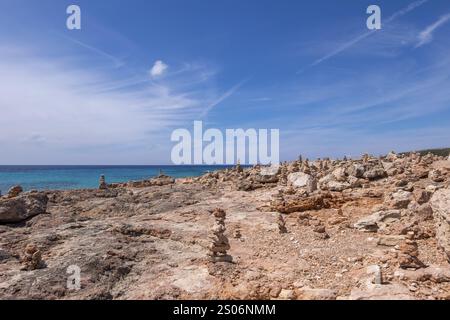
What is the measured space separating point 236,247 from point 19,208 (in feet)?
32.9

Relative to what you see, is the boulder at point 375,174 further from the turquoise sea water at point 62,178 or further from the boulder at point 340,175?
the turquoise sea water at point 62,178

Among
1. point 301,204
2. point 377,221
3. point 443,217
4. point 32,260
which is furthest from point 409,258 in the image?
point 32,260

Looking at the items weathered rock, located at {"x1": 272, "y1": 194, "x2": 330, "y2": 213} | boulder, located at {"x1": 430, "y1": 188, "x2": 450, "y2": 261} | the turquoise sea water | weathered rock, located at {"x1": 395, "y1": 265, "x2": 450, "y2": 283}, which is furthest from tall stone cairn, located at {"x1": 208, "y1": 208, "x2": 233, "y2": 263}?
the turquoise sea water

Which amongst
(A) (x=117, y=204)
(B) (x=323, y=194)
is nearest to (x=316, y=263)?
(B) (x=323, y=194)

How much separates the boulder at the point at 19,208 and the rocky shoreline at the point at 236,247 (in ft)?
0.15

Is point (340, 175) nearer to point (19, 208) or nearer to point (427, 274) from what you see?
point (427, 274)

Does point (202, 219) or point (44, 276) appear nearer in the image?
point (44, 276)

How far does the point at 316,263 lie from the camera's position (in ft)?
36.9

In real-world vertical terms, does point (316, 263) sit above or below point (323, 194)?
below

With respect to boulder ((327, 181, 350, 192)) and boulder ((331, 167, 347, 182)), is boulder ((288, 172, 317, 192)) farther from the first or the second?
boulder ((331, 167, 347, 182))

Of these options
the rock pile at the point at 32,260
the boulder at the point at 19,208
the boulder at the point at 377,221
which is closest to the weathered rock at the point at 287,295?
the boulder at the point at 377,221
